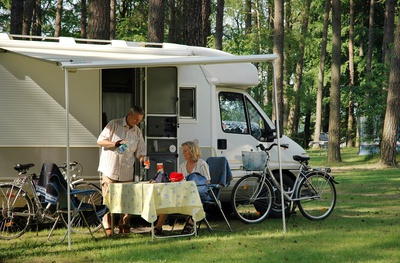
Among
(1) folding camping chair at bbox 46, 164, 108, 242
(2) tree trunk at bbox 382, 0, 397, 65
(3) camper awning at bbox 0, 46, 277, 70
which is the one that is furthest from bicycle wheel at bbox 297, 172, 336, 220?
(2) tree trunk at bbox 382, 0, 397, 65

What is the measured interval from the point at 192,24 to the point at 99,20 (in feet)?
6.78

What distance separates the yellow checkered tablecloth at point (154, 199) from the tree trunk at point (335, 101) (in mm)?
17828

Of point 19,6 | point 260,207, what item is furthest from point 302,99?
point 260,207

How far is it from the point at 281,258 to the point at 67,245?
2.72 meters

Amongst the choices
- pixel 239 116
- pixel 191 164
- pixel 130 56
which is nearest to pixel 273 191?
pixel 239 116

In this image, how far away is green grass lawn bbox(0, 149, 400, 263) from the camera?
318 inches

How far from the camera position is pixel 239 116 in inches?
464

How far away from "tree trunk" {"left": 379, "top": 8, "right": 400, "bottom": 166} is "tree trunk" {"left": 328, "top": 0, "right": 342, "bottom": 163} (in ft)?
10.6

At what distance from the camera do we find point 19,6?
20.7m

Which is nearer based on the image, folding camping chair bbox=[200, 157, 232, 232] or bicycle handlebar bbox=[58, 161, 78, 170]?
folding camping chair bbox=[200, 157, 232, 232]

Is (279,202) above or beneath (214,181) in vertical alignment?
beneath

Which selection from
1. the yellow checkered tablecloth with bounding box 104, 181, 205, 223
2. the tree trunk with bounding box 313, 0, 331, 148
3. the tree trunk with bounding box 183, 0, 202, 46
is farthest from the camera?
the tree trunk with bounding box 313, 0, 331, 148

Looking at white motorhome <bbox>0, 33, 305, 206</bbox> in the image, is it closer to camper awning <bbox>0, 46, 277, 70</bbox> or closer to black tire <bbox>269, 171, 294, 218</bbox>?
camper awning <bbox>0, 46, 277, 70</bbox>

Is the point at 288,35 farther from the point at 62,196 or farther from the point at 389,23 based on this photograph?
the point at 62,196
